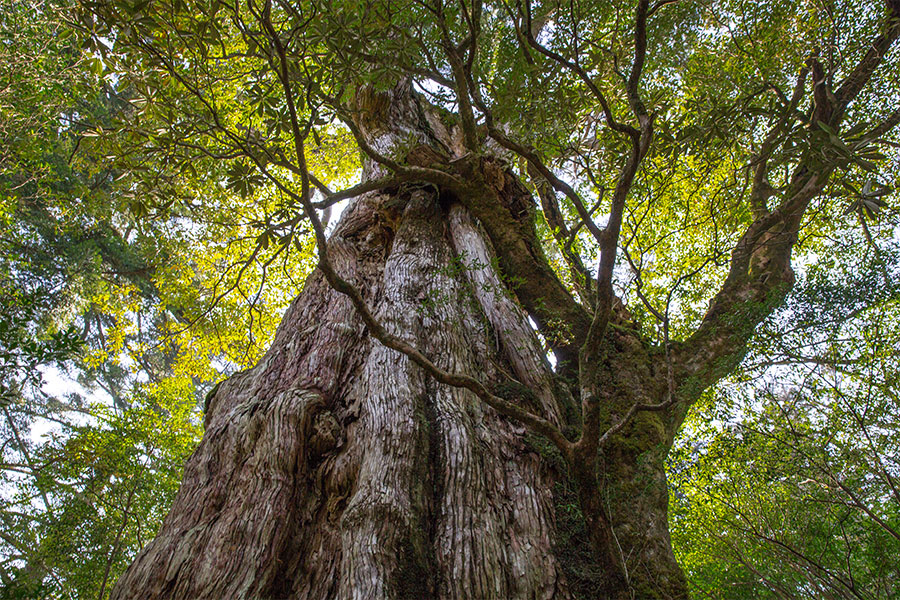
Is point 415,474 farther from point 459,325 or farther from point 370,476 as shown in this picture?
point 459,325

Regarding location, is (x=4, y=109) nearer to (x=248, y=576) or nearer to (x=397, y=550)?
(x=248, y=576)

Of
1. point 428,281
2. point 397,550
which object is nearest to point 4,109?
point 428,281

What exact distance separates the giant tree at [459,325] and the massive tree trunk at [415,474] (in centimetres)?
1

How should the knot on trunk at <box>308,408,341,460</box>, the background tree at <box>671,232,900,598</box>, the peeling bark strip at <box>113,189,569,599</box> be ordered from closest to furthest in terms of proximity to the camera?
the peeling bark strip at <box>113,189,569,599</box>, the knot on trunk at <box>308,408,341,460</box>, the background tree at <box>671,232,900,598</box>

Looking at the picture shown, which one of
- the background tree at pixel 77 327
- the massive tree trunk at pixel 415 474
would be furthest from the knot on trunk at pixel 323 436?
the background tree at pixel 77 327

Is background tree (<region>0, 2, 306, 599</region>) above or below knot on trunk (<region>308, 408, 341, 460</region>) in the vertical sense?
above

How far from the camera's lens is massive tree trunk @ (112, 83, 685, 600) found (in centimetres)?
194

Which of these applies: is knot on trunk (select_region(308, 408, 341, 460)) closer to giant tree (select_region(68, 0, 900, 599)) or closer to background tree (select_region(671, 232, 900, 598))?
giant tree (select_region(68, 0, 900, 599))

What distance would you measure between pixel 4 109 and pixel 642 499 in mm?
6657

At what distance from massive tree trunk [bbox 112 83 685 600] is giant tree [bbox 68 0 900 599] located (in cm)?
1

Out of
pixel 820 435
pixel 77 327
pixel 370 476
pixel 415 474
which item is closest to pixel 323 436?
pixel 370 476

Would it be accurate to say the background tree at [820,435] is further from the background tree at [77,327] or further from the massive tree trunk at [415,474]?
the background tree at [77,327]

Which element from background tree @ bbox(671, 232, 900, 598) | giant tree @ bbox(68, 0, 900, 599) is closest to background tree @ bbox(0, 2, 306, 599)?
giant tree @ bbox(68, 0, 900, 599)

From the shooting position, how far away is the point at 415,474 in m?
2.27
